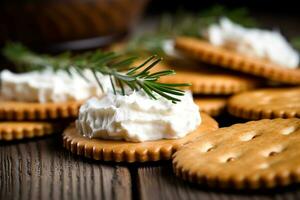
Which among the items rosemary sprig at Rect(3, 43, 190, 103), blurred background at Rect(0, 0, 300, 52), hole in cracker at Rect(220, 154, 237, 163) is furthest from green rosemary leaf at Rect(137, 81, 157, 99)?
blurred background at Rect(0, 0, 300, 52)

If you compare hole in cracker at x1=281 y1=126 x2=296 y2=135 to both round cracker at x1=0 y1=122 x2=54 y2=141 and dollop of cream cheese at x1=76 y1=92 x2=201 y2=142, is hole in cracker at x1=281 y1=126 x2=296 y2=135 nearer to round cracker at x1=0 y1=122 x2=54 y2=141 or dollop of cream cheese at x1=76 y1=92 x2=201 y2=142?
dollop of cream cheese at x1=76 y1=92 x2=201 y2=142

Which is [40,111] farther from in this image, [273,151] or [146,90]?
[273,151]

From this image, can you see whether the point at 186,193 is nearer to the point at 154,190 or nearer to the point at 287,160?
the point at 154,190

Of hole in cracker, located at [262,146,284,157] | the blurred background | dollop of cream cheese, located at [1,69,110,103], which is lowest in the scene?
Result: hole in cracker, located at [262,146,284,157]

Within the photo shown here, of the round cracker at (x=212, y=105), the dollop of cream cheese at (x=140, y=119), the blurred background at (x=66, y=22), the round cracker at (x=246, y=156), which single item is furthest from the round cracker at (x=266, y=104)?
the blurred background at (x=66, y=22)

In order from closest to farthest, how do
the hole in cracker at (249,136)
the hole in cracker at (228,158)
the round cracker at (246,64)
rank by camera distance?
the hole in cracker at (228,158) → the hole in cracker at (249,136) → the round cracker at (246,64)

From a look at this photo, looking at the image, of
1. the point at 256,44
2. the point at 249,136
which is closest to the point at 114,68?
the point at 249,136

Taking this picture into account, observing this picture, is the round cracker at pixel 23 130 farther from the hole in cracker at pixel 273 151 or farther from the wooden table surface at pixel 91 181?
the hole in cracker at pixel 273 151
